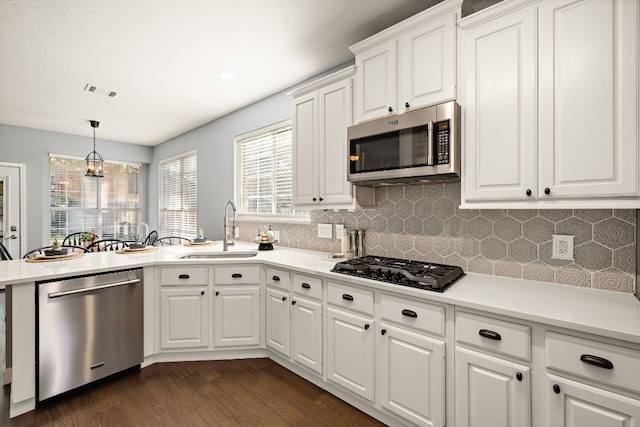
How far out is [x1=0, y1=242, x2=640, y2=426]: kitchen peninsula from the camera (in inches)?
49.3

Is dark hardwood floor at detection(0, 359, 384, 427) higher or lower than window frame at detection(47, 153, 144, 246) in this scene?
lower

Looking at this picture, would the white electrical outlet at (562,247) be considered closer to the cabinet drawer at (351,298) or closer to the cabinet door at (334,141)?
the cabinet drawer at (351,298)

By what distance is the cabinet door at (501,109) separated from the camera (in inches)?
61.7

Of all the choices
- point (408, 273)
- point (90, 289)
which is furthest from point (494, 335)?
point (90, 289)

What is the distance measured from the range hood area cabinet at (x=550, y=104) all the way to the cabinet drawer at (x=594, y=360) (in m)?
0.61

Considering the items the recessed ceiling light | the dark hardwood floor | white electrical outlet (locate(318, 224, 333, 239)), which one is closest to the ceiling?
the recessed ceiling light

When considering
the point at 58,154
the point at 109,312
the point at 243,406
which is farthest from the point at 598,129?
the point at 58,154

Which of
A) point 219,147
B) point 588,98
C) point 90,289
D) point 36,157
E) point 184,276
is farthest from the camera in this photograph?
point 36,157

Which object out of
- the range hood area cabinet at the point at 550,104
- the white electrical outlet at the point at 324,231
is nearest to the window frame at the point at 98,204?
the white electrical outlet at the point at 324,231

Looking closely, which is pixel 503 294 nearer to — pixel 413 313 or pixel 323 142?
pixel 413 313

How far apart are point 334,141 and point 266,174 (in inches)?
57.9

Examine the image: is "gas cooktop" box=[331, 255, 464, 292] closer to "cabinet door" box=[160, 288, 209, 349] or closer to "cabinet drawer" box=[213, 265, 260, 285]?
"cabinet drawer" box=[213, 265, 260, 285]

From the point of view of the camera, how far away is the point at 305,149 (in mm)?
2732

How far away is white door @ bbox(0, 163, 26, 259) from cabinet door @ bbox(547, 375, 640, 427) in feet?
22.5
